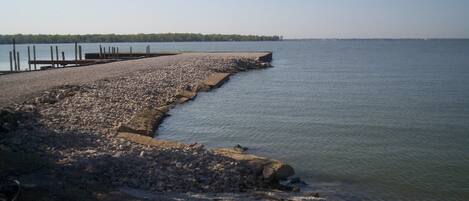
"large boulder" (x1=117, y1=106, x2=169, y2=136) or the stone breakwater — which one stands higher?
the stone breakwater

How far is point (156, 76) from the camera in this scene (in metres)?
30.3

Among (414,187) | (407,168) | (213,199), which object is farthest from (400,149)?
(213,199)

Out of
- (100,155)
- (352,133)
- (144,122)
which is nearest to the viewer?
(100,155)

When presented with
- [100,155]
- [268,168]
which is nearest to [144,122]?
[100,155]

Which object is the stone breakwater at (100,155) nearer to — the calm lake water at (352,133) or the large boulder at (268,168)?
the large boulder at (268,168)

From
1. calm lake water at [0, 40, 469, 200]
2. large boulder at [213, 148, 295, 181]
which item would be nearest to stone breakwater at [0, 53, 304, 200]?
large boulder at [213, 148, 295, 181]

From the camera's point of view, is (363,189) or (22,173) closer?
(22,173)

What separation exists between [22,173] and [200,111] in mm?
12377

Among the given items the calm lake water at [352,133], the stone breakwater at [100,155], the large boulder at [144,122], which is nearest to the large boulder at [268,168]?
the stone breakwater at [100,155]

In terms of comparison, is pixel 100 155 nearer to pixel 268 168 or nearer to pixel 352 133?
pixel 268 168

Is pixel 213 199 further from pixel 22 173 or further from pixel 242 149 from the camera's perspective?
pixel 242 149

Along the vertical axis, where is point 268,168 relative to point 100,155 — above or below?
below

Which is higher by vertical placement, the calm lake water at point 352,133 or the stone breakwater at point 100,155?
the stone breakwater at point 100,155

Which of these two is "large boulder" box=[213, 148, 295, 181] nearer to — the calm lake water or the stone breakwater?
the stone breakwater
